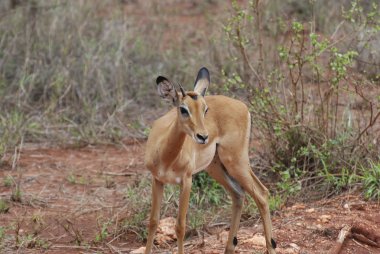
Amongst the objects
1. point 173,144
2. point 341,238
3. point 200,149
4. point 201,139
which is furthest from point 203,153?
point 341,238

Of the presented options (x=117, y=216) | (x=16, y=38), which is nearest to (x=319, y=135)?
(x=117, y=216)

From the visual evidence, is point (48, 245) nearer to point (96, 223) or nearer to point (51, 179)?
point (96, 223)

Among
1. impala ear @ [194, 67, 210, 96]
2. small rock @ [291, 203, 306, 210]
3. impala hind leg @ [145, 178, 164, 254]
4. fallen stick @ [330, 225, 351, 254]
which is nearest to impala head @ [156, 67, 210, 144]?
impala ear @ [194, 67, 210, 96]

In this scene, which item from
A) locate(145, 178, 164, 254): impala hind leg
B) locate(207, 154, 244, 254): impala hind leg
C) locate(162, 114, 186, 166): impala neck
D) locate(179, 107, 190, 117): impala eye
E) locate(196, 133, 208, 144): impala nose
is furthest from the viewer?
locate(207, 154, 244, 254): impala hind leg

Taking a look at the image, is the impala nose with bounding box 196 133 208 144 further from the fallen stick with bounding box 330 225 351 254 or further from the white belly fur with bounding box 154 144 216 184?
the fallen stick with bounding box 330 225 351 254

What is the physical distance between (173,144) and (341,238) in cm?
168

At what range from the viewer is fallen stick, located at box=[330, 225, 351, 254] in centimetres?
674

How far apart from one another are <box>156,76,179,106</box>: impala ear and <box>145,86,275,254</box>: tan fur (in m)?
0.06

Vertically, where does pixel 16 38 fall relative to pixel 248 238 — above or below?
above

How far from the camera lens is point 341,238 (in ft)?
22.6

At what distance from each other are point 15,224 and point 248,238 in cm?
207

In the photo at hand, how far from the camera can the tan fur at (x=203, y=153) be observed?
623 centimetres

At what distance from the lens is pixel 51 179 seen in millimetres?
9117

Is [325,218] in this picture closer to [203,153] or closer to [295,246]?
[295,246]
